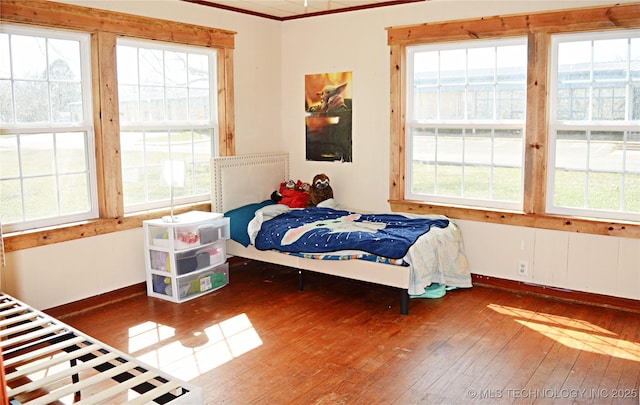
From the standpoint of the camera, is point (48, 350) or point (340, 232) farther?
point (340, 232)

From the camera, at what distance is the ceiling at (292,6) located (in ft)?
17.5

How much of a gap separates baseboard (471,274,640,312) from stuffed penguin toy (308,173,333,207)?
5.29 feet

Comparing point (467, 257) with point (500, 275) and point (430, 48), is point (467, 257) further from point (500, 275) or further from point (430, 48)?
point (430, 48)

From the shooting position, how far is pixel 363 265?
4.45 m

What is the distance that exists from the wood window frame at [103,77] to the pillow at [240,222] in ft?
1.62

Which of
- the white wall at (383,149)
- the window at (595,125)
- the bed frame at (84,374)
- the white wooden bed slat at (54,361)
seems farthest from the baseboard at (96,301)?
the window at (595,125)

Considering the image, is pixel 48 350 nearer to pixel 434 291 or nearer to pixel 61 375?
pixel 61 375

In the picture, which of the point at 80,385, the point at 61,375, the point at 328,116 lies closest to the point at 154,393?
the point at 80,385

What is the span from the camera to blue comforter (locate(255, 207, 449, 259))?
4418 mm

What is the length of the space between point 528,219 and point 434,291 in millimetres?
982

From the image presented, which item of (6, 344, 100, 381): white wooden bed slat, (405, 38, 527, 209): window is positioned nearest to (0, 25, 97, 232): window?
(6, 344, 100, 381): white wooden bed slat

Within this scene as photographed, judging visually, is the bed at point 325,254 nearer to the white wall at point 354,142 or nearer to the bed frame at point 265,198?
the bed frame at point 265,198

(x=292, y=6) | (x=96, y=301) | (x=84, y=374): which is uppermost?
(x=292, y=6)

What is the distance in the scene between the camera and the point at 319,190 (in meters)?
5.74
